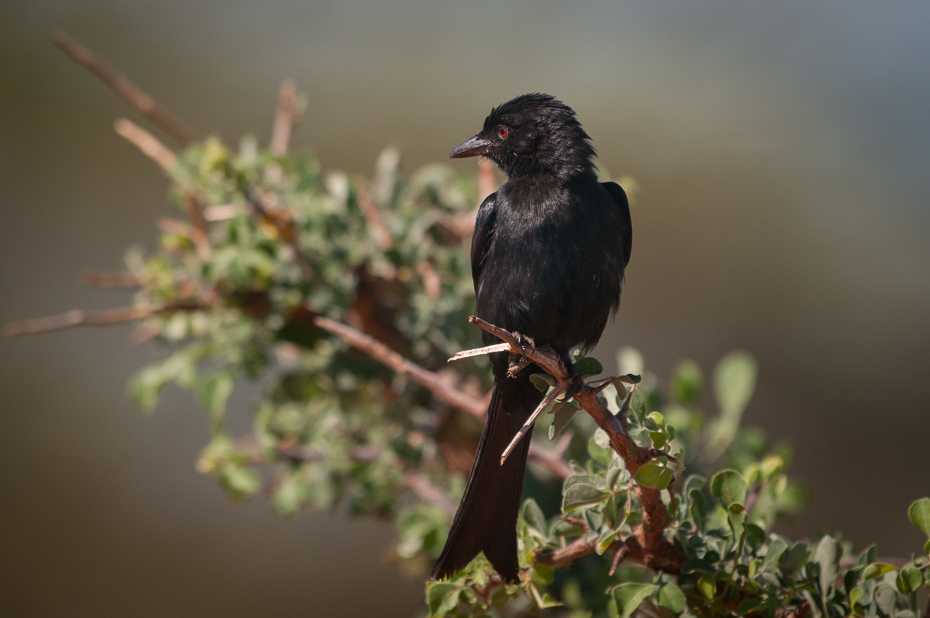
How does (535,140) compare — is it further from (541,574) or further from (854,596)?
(854,596)

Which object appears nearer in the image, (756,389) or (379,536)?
(756,389)

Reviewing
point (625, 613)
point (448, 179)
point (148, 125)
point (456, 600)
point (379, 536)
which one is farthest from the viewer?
point (148, 125)

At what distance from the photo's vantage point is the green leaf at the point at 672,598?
149cm

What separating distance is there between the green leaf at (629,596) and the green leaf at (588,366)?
1.47ft

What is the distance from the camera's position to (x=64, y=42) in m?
2.52

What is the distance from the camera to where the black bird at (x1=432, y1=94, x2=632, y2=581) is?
200cm

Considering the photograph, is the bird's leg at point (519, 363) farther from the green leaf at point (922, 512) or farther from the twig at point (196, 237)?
the twig at point (196, 237)

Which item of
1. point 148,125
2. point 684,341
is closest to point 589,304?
point 684,341

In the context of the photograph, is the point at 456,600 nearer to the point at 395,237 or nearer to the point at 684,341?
the point at 395,237

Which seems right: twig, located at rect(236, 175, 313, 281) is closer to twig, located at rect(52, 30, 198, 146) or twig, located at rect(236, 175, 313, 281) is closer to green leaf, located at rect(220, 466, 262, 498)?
twig, located at rect(52, 30, 198, 146)

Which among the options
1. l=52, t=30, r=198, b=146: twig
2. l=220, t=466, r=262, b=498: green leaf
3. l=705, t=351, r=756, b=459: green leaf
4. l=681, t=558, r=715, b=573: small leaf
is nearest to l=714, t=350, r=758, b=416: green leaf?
l=705, t=351, r=756, b=459: green leaf

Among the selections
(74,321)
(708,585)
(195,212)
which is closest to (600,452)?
(708,585)

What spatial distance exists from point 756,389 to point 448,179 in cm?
247

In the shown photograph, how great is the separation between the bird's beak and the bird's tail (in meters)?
0.82
